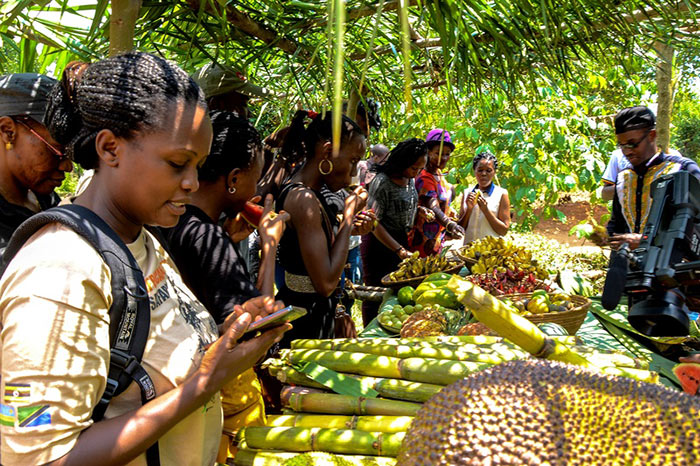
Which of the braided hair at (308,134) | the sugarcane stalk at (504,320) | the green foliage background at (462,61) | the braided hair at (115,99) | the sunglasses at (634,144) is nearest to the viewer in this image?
the braided hair at (115,99)

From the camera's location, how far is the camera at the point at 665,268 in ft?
4.78

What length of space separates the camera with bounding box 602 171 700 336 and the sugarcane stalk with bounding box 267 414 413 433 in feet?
2.46

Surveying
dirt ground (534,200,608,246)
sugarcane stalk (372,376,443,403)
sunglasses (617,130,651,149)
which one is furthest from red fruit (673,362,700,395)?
dirt ground (534,200,608,246)

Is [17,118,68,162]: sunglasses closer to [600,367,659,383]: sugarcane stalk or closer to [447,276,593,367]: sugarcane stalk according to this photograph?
[447,276,593,367]: sugarcane stalk

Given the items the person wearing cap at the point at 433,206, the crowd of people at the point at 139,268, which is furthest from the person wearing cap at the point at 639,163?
the crowd of people at the point at 139,268

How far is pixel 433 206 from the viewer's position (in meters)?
5.01

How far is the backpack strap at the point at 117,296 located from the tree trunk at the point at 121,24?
88 cm

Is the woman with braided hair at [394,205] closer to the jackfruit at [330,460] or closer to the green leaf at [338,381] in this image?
the green leaf at [338,381]

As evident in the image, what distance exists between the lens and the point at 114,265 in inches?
36.3

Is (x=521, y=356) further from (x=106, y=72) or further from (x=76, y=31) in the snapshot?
(x=76, y=31)

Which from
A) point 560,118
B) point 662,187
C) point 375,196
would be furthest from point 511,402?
point 560,118

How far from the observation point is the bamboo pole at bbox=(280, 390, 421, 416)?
151cm

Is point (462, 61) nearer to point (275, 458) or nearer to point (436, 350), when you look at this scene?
point (436, 350)

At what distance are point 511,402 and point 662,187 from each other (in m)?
1.26
